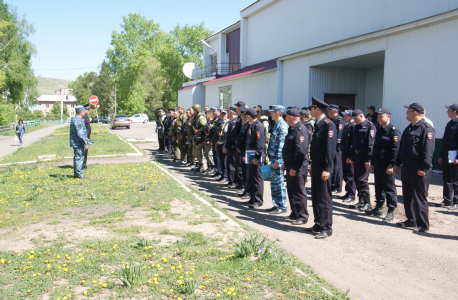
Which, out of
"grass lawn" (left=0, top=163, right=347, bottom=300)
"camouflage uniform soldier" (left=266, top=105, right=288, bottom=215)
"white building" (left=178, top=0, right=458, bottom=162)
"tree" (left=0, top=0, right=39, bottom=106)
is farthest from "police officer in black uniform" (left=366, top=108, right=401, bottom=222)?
"tree" (left=0, top=0, right=39, bottom=106)

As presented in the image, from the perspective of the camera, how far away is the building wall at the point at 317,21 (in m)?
13.4

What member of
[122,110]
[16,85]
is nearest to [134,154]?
[16,85]

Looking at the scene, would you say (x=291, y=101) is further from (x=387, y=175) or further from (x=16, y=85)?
(x=16, y=85)

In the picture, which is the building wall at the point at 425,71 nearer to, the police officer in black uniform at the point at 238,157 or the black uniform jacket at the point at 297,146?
the police officer in black uniform at the point at 238,157

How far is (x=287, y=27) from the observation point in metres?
21.7

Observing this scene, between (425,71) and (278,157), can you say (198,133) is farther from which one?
(425,71)

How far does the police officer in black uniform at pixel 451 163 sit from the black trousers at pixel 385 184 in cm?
152

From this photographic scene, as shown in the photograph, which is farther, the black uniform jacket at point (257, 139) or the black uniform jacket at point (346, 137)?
the black uniform jacket at point (346, 137)

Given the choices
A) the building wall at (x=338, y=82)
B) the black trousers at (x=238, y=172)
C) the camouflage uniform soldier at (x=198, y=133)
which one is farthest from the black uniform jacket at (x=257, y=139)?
the building wall at (x=338, y=82)

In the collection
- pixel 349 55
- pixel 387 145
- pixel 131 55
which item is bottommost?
pixel 387 145

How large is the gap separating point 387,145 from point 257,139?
2393mm

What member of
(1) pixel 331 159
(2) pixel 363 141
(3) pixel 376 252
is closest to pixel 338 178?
(2) pixel 363 141

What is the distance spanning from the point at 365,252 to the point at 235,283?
2120 millimetres

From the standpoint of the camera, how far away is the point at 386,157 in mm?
6480
